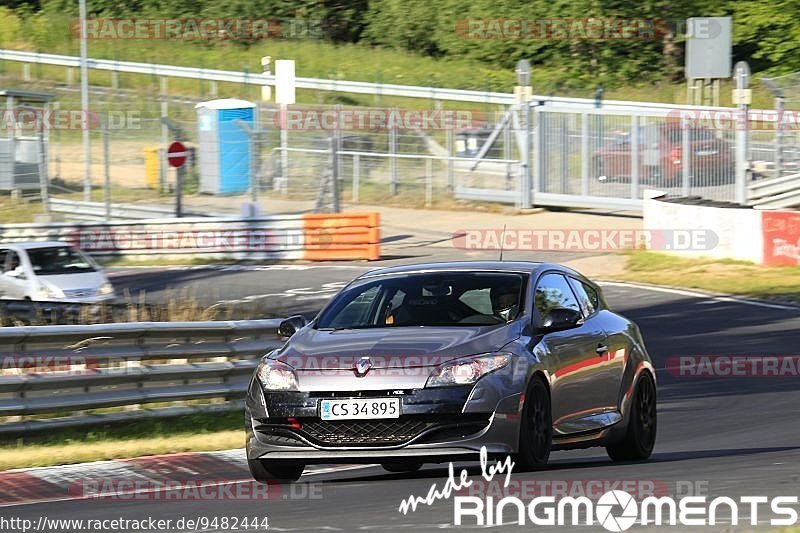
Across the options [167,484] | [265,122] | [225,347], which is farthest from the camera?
[265,122]

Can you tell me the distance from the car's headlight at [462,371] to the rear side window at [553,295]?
97cm

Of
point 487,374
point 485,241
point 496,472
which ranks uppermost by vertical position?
point 487,374

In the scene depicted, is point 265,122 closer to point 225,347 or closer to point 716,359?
point 716,359

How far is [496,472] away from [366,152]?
113ft

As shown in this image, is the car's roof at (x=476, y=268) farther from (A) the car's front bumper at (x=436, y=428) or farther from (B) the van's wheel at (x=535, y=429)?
(A) the car's front bumper at (x=436, y=428)

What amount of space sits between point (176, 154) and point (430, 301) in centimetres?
2632

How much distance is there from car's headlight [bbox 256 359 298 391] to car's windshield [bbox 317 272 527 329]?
0.66 m

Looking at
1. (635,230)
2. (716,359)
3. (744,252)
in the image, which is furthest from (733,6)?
(716,359)

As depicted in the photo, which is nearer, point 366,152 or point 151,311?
point 151,311

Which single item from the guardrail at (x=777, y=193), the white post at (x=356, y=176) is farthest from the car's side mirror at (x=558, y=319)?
the white post at (x=356, y=176)

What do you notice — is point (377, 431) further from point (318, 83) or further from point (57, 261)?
point (318, 83)

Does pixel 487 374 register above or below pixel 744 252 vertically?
above

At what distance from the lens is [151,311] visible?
60.3 ft

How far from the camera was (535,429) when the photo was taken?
937cm
